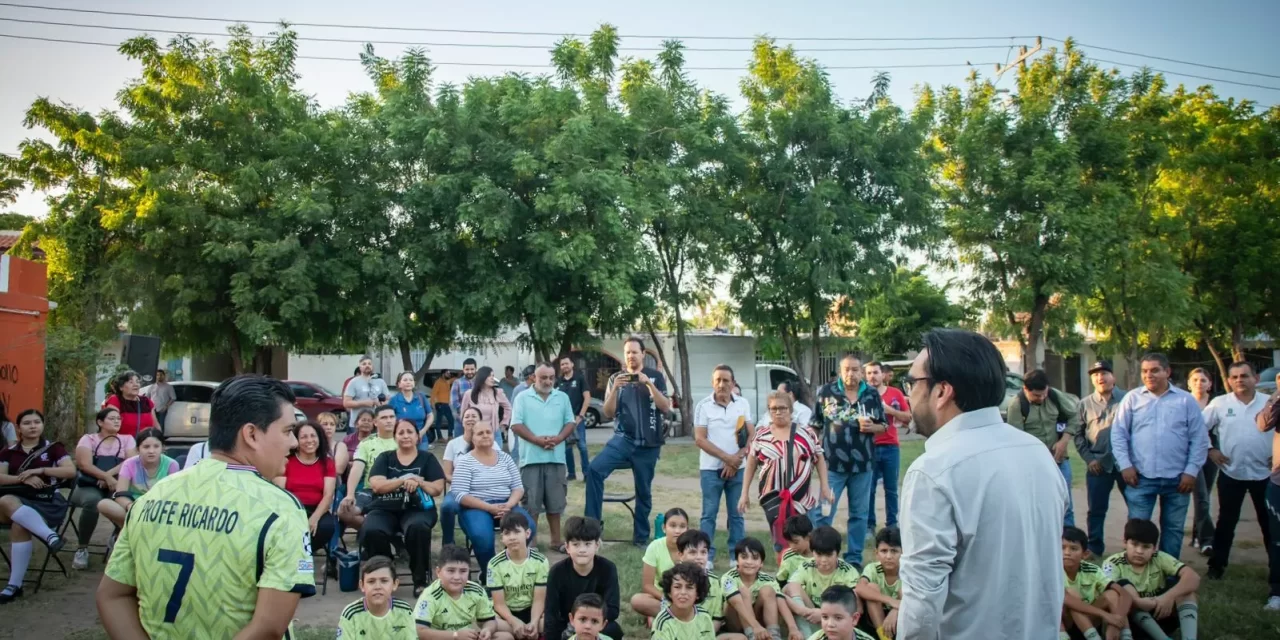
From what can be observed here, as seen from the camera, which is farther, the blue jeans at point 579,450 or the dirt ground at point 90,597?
the blue jeans at point 579,450

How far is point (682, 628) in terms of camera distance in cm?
544

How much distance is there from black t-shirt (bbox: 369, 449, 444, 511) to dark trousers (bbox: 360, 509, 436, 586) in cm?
9

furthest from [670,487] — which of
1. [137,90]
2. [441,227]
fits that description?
[137,90]

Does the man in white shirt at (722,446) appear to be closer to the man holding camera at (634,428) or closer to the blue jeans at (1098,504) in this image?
the man holding camera at (634,428)

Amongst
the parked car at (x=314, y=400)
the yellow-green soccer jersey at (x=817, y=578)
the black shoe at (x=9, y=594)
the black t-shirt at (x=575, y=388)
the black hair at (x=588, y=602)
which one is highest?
the black t-shirt at (x=575, y=388)

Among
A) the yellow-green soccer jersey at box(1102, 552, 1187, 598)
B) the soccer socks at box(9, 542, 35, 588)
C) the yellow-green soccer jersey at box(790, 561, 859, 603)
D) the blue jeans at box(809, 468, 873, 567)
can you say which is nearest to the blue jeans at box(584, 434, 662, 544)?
the blue jeans at box(809, 468, 873, 567)

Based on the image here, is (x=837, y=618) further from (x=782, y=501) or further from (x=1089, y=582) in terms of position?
(x=782, y=501)

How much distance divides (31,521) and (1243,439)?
384 inches

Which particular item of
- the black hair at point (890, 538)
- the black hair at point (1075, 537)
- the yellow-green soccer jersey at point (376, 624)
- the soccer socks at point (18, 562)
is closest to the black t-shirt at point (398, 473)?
the yellow-green soccer jersey at point (376, 624)

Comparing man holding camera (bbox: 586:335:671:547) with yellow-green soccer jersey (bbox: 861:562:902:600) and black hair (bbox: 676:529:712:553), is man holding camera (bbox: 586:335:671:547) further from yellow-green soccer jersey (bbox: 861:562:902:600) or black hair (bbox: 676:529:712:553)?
yellow-green soccer jersey (bbox: 861:562:902:600)

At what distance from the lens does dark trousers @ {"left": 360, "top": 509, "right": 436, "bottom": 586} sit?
24.3 ft

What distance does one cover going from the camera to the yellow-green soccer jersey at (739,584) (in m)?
6.02

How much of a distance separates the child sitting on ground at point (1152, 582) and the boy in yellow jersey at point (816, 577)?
1.75 metres

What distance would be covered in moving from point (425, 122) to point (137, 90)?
19.8 feet
